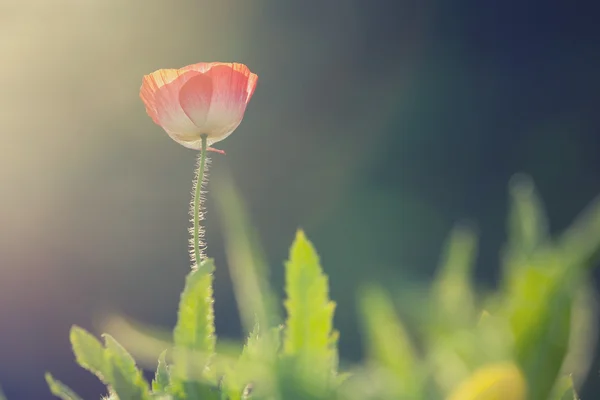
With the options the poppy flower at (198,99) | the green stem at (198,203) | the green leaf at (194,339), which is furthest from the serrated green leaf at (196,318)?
the poppy flower at (198,99)

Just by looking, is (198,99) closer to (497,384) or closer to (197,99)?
(197,99)

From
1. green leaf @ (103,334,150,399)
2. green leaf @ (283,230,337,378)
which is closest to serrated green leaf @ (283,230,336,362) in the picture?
green leaf @ (283,230,337,378)

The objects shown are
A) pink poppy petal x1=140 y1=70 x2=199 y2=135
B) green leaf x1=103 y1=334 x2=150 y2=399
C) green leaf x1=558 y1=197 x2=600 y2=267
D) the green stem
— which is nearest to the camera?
green leaf x1=558 y1=197 x2=600 y2=267

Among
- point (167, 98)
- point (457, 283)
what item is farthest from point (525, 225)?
point (167, 98)

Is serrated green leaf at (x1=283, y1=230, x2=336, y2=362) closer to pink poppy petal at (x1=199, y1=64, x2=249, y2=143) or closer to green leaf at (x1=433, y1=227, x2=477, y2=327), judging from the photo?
green leaf at (x1=433, y1=227, x2=477, y2=327)

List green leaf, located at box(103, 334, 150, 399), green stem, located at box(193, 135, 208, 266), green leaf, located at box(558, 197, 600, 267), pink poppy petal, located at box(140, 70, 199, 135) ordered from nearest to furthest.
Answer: green leaf, located at box(558, 197, 600, 267) < green leaf, located at box(103, 334, 150, 399) < green stem, located at box(193, 135, 208, 266) < pink poppy petal, located at box(140, 70, 199, 135)

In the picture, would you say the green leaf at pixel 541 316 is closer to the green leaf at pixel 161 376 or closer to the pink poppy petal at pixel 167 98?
the green leaf at pixel 161 376

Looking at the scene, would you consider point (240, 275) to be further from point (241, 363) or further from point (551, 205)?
point (551, 205)
